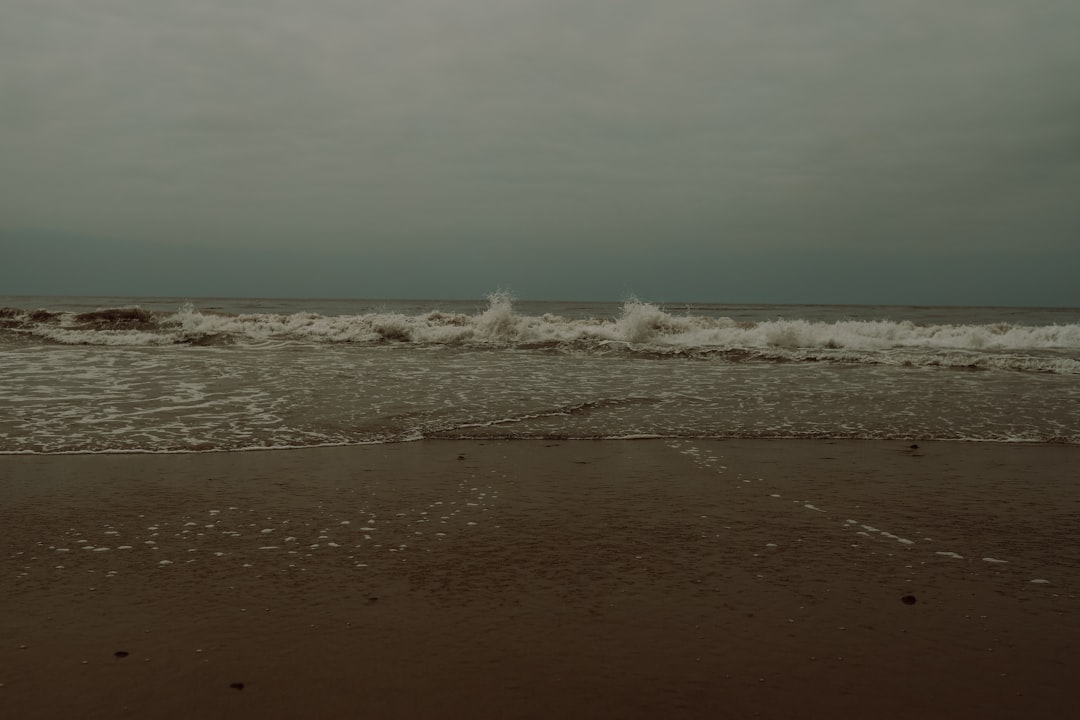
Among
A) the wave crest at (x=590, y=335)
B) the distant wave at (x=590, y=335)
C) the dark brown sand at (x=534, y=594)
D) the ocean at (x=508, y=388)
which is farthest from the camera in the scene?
the wave crest at (x=590, y=335)

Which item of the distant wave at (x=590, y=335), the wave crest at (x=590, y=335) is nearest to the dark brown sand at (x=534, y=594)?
the distant wave at (x=590, y=335)

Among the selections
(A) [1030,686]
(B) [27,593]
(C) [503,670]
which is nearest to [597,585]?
(C) [503,670]

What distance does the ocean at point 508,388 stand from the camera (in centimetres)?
873

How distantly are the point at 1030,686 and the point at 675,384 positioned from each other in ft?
32.4

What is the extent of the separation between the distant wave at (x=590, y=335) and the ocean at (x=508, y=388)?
125 millimetres

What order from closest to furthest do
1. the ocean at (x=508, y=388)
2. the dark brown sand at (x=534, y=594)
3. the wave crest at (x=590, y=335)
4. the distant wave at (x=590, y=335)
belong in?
the dark brown sand at (x=534, y=594) → the ocean at (x=508, y=388) → the distant wave at (x=590, y=335) → the wave crest at (x=590, y=335)

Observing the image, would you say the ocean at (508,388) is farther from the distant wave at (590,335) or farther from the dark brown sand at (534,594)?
the dark brown sand at (534,594)

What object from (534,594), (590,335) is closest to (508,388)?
(534,594)

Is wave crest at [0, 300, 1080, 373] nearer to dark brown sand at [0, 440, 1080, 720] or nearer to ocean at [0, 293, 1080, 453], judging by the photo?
ocean at [0, 293, 1080, 453]

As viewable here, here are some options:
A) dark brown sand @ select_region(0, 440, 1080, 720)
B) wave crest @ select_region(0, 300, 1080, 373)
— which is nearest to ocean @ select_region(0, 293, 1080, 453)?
wave crest @ select_region(0, 300, 1080, 373)

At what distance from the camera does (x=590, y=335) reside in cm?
2286

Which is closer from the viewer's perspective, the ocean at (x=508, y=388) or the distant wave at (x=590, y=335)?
the ocean at (x=508, y=388)

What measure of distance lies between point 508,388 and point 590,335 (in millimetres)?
11160

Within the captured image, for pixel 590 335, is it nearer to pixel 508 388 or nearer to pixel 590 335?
pixel 590 335
